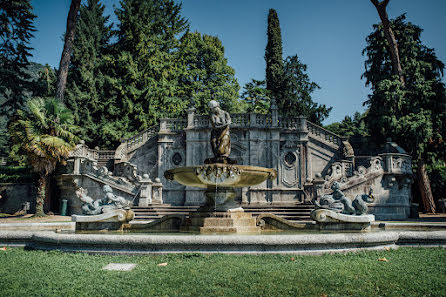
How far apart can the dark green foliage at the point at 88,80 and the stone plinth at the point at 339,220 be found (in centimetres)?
2233

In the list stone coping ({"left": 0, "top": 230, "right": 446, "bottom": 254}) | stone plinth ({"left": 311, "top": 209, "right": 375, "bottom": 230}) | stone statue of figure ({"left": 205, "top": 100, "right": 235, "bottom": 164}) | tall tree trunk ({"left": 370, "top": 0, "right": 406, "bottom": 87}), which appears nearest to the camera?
stone coping ({"left": 0, "top": 230, "right": 446, "bottom": 254})

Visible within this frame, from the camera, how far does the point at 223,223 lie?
8.79 meters

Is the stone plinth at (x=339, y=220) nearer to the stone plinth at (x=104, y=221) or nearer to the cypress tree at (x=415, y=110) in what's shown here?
the stone plinth at (x=104, y=221)

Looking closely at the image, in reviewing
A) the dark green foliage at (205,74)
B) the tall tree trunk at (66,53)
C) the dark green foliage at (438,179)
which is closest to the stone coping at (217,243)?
the tall tree trunk at (66,53)

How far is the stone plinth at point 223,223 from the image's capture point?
28.2 feet

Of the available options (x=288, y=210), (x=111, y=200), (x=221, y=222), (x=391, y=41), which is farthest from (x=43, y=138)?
(x=391, y=41)

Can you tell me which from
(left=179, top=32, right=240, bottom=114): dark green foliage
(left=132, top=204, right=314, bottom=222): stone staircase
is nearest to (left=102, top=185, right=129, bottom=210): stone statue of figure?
(left=132, top=204, right=314, bottom=222): stone staircase

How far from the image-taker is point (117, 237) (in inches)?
266

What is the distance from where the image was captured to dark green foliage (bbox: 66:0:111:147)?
2810 cm

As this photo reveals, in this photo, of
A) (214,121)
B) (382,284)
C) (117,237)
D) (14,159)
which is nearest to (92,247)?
(117,237)

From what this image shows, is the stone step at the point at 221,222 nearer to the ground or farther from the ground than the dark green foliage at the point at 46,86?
nearer to the ground

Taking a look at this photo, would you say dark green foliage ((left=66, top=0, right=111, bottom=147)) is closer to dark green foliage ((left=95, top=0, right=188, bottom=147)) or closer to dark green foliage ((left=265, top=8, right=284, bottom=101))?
dark green foliage ((left=95, top=0, right=188, bottom=147))

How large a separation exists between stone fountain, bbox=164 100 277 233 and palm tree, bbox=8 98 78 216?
1322 cm

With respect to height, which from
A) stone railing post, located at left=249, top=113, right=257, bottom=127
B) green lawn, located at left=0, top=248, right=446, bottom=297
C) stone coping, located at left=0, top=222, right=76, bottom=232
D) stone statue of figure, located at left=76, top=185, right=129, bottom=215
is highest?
stone railing post, located at left=249, top=113, right=257, bottom=127
